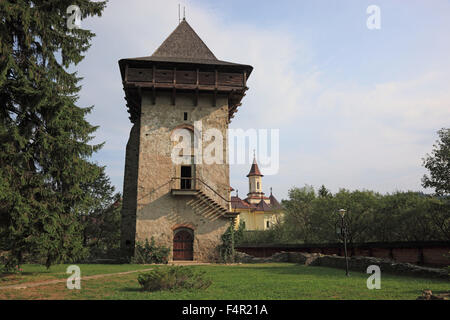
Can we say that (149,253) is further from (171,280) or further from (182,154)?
(171,280)

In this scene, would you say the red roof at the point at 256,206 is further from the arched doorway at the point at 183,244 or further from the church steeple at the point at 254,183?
the arched doorway at the point at 183,244

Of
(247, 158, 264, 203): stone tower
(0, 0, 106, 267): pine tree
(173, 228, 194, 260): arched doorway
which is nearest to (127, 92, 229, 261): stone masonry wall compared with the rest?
(173, 228, 194, 260): arched doorway

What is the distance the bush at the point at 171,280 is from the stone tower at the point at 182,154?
1299 centimetres

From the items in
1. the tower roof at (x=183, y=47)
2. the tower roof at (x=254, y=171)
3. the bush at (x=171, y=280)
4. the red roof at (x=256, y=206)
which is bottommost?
the bush at (x=171, y=280)

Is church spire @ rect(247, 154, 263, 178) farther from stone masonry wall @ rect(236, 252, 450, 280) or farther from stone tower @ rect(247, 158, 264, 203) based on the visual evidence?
stone masonry wall @ rect(236, 252, 450, 280)

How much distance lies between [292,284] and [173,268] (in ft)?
13.1

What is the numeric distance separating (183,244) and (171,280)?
1374 cm

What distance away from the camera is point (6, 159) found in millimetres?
11680

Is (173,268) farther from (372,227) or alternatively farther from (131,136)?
(372,227)

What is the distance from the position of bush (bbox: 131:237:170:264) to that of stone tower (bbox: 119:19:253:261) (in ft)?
1.52

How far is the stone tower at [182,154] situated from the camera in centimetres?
2328

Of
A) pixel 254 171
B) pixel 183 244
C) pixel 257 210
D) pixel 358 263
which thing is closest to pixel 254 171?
pixel 254 171

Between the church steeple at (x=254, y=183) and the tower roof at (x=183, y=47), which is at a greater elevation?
the tower roof at (x=183, y=47)

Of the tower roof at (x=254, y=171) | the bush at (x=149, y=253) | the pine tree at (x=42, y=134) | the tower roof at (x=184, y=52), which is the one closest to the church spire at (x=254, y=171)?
the tower roof at (x=254, y=171)
